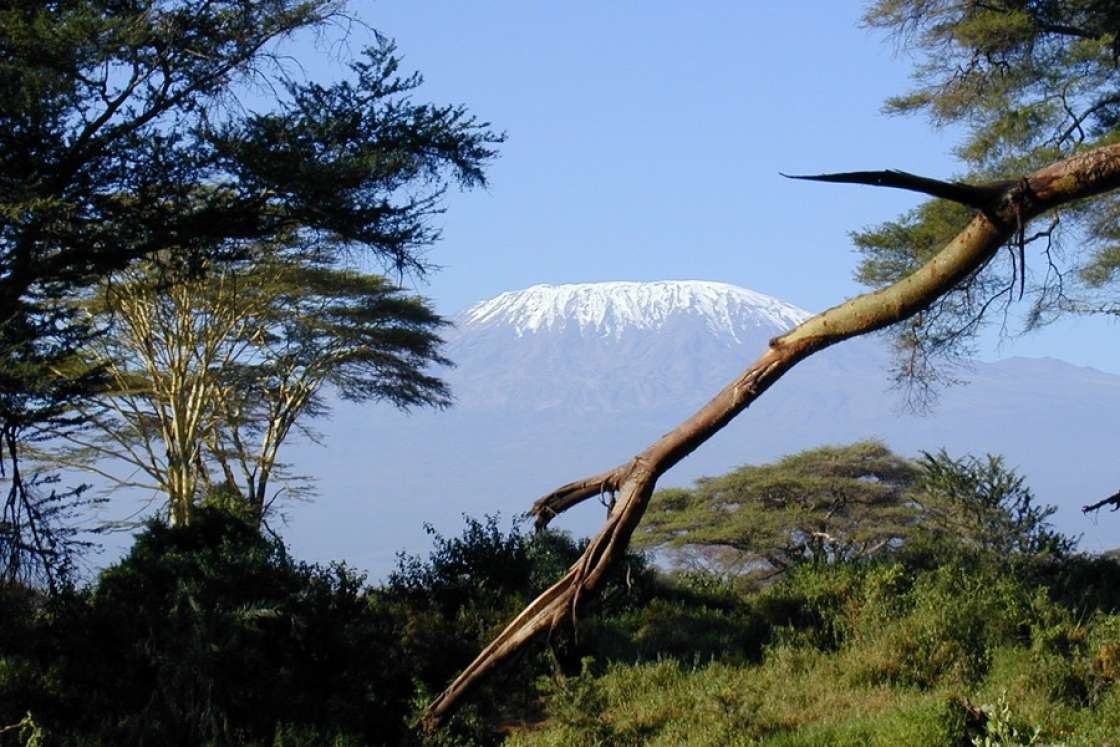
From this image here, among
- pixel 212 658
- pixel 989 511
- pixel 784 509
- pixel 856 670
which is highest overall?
pixel 212 658

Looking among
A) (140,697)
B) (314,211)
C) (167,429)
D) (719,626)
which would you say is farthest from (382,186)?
(167,429)

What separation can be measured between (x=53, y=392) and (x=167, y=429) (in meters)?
13.6

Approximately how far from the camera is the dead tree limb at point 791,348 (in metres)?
3.85

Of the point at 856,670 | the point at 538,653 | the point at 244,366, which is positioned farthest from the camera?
the point at 244,366

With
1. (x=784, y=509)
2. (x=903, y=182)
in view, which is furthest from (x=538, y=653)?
(x=784, y=509)

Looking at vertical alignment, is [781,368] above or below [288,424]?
below

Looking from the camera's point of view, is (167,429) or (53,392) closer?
(53,392)

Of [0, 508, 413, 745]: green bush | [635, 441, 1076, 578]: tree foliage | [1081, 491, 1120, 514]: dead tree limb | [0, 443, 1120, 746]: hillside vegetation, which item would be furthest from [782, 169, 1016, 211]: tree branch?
[635, 441, 1076, 578]: tree foliage

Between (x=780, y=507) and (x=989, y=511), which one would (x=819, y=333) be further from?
(x=780, y=507)

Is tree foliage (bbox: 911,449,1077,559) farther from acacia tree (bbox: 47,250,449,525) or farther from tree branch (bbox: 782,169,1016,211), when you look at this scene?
acacia tree (bbox: 47,250,449,525)

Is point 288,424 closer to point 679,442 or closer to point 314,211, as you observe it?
point 314,211

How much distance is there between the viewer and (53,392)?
11.5 metres

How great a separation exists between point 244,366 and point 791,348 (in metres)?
22.3

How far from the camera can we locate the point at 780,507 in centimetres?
2873
